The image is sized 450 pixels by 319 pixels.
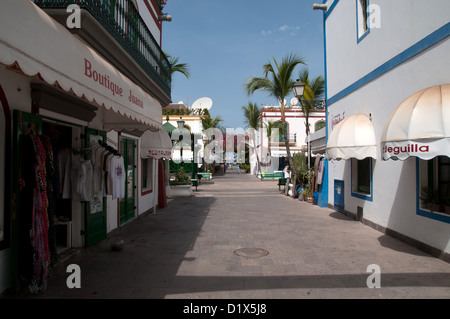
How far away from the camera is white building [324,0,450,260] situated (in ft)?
16.6

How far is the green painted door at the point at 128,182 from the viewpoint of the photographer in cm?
856

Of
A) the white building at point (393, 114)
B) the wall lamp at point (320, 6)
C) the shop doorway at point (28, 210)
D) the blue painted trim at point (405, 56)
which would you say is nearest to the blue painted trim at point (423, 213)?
the white building at point (393, 114)

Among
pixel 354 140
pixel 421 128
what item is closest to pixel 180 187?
pixel 354 140

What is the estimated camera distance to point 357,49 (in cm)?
899

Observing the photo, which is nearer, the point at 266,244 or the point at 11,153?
the point at 11,153

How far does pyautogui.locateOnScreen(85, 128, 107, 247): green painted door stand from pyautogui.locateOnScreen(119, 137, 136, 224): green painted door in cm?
153

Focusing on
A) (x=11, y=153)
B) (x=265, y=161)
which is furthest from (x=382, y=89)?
(x=265, y=161)

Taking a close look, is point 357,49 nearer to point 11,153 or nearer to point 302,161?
point 302,161

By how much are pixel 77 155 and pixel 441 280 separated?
6301mm

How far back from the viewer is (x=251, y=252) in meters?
6.11

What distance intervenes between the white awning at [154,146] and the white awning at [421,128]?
6.37m

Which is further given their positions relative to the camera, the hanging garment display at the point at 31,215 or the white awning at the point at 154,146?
the white awning at the point at 154,146

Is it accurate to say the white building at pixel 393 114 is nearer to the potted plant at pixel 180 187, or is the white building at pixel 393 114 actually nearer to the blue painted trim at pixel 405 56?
the blue painted trim at pixel 405 56

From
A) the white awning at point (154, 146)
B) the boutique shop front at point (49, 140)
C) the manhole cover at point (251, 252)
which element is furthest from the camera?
the white awning at point (154, 146)
